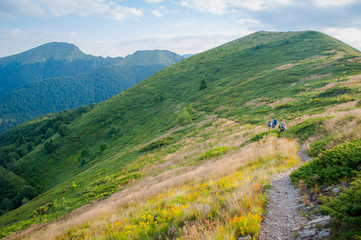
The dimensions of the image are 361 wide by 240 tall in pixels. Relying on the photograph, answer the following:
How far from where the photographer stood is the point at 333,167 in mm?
5504

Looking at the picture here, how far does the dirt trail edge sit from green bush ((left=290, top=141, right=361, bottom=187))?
56cm

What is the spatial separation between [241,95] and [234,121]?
16.6m

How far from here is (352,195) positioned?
145 inches

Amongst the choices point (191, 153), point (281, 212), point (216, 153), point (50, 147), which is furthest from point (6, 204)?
point (281, 212)

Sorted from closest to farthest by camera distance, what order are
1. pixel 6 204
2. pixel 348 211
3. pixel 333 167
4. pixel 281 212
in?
pixel 348 211, pixel 281 212, pixel 333 167, pixel 6 204

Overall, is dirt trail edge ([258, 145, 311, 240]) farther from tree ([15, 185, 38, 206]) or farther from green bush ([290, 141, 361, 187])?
tree ([15, 185, 38, 206])

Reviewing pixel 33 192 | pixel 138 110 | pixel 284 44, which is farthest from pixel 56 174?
pixel 284 44

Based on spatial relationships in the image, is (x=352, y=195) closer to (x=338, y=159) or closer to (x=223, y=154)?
(x=338, y=159)

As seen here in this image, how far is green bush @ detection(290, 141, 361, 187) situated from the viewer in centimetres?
518

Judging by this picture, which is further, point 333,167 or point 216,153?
point 216,153

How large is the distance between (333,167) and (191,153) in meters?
14.2

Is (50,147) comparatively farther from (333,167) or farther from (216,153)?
(333,167)

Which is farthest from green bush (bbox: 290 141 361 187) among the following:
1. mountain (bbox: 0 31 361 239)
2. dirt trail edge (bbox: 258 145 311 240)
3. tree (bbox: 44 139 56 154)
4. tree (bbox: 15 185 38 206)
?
tree (bbox: 44 139 56 154)

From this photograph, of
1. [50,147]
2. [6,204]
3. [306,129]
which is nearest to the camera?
[306,129]
